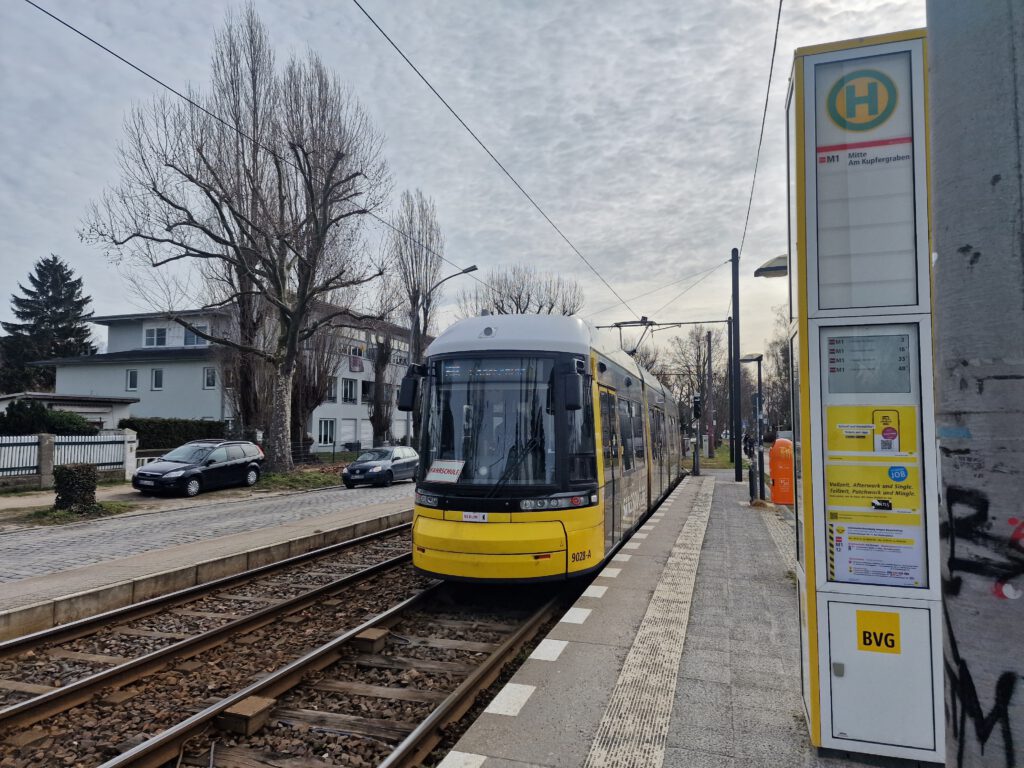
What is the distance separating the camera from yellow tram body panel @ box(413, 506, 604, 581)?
22.0 ft

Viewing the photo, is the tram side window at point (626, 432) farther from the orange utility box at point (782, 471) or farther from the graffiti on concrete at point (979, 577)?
the graffiti on concrete at point (979, 577)

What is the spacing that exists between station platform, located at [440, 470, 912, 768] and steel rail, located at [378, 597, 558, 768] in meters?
0.46

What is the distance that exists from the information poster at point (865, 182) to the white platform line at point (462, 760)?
2.97 meters

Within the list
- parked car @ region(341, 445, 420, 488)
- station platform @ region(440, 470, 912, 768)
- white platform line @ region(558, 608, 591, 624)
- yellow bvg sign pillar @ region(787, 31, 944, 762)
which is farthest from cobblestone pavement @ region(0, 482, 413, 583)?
yellow bvg sign pillar @ region(787, 31, 944, 762)

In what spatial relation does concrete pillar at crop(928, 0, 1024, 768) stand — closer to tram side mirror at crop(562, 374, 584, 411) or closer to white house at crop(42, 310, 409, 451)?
tram side mirror at crop(562, 374, 584, 411)

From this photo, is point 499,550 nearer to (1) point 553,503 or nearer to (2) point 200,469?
(1) point 553,503

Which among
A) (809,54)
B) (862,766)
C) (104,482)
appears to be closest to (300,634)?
(862,766)

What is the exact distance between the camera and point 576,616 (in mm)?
6172

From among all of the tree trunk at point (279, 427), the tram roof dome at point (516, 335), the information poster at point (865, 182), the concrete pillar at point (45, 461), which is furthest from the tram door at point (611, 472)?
the concrete pillar at point (45, 461)

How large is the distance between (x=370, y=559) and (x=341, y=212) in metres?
16.4

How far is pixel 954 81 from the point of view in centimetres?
167

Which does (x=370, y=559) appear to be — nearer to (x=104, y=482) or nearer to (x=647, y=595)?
(x=647, y=595)

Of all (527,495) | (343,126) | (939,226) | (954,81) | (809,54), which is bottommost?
(527,495)

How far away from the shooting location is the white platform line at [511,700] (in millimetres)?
4078
